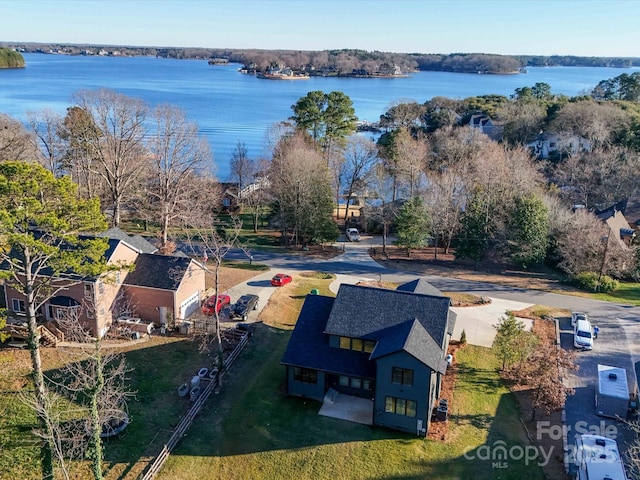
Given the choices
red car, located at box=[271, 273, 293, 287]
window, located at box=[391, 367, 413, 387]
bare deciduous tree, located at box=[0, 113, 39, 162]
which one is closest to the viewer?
window, located at box=[391, 367, 413, 387]

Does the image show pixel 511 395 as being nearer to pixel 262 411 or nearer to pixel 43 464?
pixel 262 411

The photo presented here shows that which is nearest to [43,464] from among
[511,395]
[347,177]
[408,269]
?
[511,395]

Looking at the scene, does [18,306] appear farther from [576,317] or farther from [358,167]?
[358,167]

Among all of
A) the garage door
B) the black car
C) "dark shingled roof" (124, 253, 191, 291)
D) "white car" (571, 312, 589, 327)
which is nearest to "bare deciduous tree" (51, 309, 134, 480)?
"dark shingled roof" (124, 253, 191, 291)

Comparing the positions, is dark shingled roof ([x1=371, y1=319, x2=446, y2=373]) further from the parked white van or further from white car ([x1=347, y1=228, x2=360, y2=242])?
white car ([x1=347, y1=228, x2=360, y2=242])

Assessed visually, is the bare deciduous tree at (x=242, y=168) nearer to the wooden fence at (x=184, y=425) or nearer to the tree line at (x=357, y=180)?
the tree line at (x=357, y=180)

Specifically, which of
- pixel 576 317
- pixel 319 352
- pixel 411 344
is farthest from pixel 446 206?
pixel 411 344
